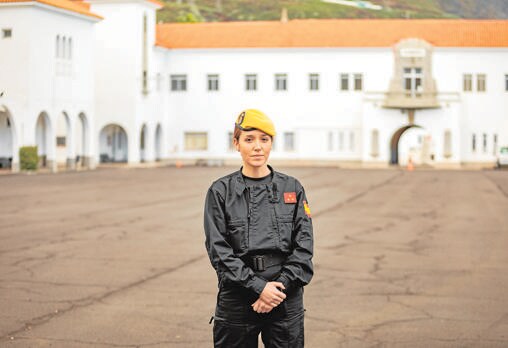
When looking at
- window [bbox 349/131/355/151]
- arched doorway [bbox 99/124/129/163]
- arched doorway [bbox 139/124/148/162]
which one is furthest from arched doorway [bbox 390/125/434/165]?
arched doorway [bbox 99/124/129/163]

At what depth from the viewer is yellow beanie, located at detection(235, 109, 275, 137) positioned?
562 centimetres

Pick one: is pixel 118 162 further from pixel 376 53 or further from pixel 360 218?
pixel 360 218

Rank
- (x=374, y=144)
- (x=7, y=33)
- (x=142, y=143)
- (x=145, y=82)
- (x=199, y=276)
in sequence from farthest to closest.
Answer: (x=142, y=143) → (x=374, y=144) → (x=145, y=82) → (x=7, y=33) → (x=199, y=276)

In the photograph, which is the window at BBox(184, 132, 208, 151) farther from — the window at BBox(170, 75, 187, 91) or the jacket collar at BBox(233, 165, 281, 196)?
the jacket collar at BBox(233, 165, 281, 196)

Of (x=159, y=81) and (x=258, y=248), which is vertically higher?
(x=159, y=81)

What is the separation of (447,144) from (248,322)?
59393 mm

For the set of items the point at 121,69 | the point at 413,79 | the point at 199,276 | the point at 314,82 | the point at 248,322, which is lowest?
the point at 199,276

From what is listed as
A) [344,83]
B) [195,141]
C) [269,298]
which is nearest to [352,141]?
[344,83]

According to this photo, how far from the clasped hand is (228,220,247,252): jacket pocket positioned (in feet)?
0.91

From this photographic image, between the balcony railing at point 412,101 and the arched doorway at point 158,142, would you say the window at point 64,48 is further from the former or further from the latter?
the balcony railing at point 412,101

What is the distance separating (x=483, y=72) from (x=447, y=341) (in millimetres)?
58977

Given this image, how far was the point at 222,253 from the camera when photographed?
17.6ft

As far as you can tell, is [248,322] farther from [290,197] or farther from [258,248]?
[290,197]

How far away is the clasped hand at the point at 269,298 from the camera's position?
5273mm
